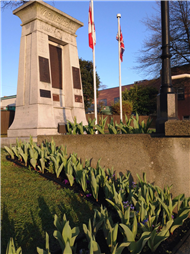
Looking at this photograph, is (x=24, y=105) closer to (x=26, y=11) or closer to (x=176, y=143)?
(x=26, y=11)

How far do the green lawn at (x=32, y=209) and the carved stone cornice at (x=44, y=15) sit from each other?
27.9ft

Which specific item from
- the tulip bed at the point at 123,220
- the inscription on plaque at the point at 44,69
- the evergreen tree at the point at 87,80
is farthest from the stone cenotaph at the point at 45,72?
the evergreen tree at the point at 87,80

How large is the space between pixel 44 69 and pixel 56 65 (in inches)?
58.0

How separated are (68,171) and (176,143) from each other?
65.7 inches

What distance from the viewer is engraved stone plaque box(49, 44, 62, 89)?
1062cm

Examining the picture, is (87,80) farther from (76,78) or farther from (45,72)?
(45,72)

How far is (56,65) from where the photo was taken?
1085cm

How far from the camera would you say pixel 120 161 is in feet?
11.5

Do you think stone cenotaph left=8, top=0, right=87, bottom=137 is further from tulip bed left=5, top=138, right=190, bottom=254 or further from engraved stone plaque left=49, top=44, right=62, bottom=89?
tulip bed left=5, top=138, right=190, bottom=254

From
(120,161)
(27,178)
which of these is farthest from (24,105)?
(120,161)

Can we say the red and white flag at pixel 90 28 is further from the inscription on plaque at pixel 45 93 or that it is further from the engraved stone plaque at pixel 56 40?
the inscription on plaque at pixel 45 93

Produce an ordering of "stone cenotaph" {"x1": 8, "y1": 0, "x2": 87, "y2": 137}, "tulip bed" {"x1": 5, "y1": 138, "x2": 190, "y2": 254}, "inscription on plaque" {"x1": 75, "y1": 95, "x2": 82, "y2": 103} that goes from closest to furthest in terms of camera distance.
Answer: "tulip bed" {"x1": 5, "y1": 138, "x2": 190, "y2": 254}, "stone cenotaph" {"x1": 8, "y1": 0, "x2": 87, "y2": 137}, "inscription on plaque" {"x1": 75, "y1": 95, "x2": 82, "y2": 103}

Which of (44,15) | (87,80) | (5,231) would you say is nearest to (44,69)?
(44,15)

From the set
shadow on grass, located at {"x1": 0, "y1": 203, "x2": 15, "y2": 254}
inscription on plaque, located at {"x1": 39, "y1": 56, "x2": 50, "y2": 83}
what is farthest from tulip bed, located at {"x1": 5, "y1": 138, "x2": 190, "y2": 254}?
inscription on plaque, located at {"x1": 39, "y1": 56, "x2": 50, "y2": 83}
